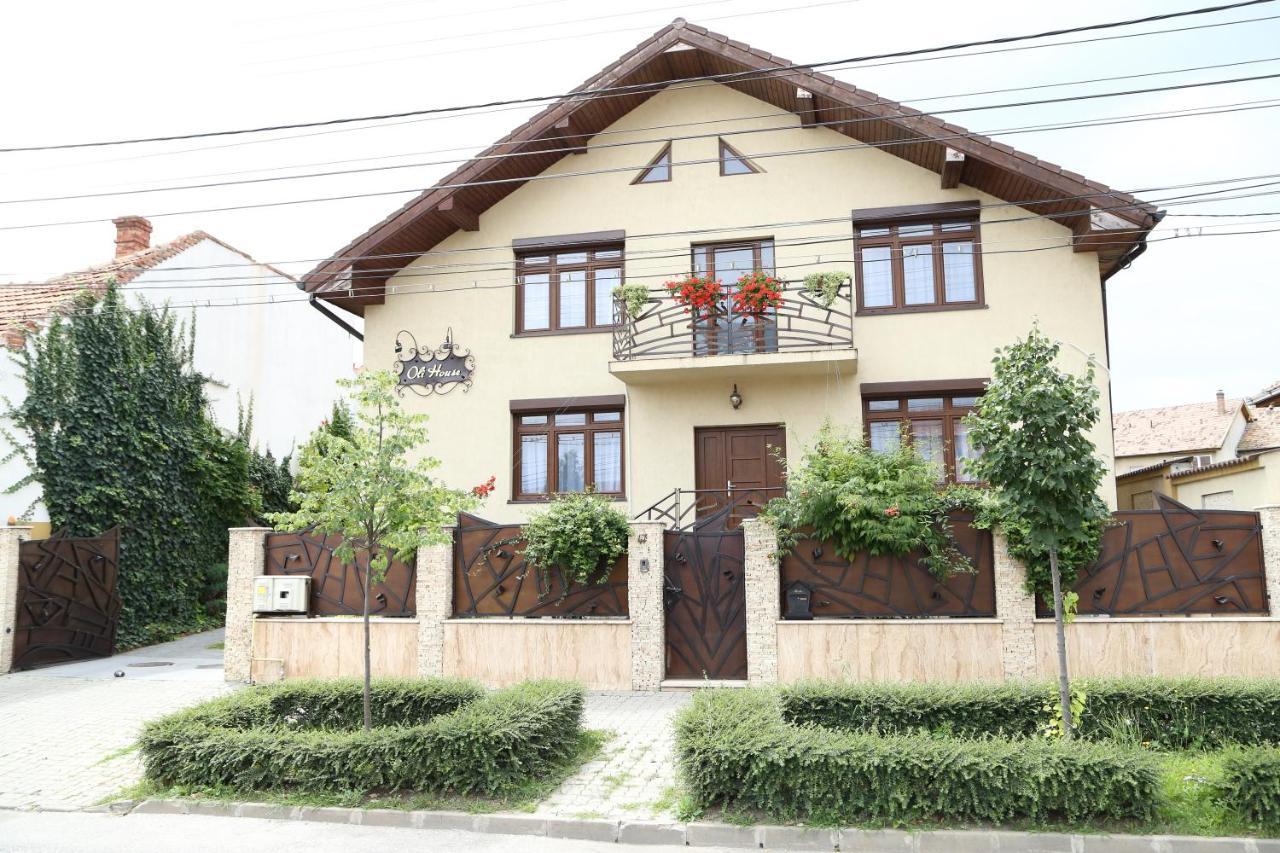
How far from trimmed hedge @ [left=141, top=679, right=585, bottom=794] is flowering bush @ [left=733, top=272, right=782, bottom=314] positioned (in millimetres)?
7762

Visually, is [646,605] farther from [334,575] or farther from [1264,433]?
[1264,433]

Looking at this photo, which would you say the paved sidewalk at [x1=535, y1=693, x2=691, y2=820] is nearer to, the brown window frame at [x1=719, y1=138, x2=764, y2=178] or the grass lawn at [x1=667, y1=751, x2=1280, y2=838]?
the grass lawn at [x1=667, y1=751, x2=1280, y2=838]

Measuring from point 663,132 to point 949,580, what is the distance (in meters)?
9.44

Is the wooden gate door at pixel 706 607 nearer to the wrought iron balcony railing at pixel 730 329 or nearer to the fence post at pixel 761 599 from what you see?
the fence post at pixel 761 599

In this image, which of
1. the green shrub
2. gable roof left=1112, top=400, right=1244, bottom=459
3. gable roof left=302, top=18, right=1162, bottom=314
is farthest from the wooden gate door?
gable roof left=1112, top=400, right=1244, bottom=459

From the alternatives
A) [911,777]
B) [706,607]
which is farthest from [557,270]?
[911,777]

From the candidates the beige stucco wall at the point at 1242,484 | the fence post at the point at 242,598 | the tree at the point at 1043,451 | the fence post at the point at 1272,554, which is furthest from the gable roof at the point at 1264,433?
the fence post at the point at 242,598

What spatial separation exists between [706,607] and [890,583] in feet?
7.87

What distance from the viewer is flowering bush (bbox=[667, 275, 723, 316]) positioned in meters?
14.9

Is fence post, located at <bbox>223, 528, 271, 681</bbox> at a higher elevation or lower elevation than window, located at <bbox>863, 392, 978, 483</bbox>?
lower

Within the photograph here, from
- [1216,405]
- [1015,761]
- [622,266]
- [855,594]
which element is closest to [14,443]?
[622,266]

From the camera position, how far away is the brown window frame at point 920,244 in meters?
15.6

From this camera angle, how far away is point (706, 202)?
1658cm

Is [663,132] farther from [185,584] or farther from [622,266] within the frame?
[185,584]
